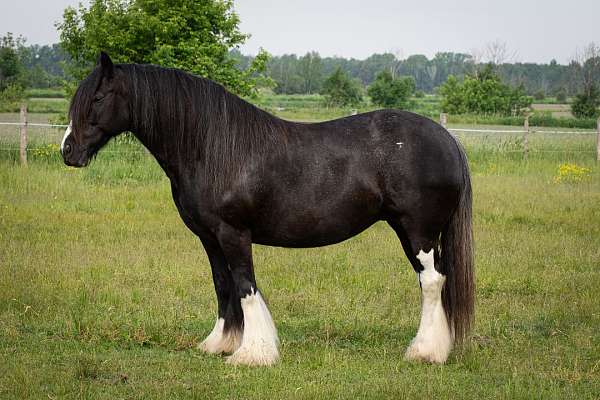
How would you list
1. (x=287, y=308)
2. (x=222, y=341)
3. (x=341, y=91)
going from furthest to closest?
(x=341, y=91) < (x=287, y=308) < (x=222, y=341)

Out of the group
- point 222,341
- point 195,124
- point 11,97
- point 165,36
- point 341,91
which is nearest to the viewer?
point 195,124

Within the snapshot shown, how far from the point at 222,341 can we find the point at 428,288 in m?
1.63

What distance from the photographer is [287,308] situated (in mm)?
6996

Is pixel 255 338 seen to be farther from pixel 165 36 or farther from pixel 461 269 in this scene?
pixel 165 36

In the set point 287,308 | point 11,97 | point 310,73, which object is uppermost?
point 310,73

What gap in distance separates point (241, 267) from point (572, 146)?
18.7 m

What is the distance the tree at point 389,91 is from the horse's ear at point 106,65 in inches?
1539

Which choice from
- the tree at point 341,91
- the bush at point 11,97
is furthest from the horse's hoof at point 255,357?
the tree at point 341,91

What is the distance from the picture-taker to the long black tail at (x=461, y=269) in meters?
5.61

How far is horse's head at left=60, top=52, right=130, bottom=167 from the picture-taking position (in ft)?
16.7

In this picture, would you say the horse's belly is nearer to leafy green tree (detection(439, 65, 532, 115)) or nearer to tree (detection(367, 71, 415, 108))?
leafy green tree (detection(439, 65, 532, 115))

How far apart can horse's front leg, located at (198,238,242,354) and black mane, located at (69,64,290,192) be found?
77 centimetres

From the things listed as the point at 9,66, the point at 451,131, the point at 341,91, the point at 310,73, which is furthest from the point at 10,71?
the point at 310,73

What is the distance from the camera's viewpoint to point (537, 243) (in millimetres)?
9883
